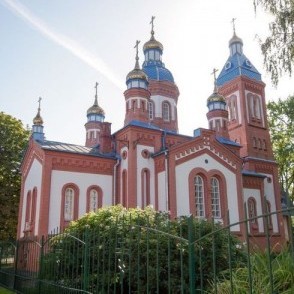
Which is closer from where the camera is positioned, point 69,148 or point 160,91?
point 69,148

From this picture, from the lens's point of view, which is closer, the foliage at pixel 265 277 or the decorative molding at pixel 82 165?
the foliage at pixel 265 277

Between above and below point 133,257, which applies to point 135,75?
above

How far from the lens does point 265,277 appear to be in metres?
3.96

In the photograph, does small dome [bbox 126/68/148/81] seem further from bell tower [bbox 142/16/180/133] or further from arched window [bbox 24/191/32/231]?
arched window [bbox 24/191/32/231]

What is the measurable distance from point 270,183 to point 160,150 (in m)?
9.37

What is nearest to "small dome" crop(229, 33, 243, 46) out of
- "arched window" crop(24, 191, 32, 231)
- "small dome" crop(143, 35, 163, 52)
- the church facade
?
"small dome" crop(143, 35, 163, 52)

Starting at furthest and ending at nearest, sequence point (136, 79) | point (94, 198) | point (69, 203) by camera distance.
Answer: point (136, 79) < point (94, 198) < point (69, 203)

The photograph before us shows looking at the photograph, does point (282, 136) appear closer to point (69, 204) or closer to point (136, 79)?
point (136, 79)

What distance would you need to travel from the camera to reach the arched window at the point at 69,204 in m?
17.7

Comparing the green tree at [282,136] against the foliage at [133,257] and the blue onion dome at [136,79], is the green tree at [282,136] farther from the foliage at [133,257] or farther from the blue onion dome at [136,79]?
the foliage at [133,257]

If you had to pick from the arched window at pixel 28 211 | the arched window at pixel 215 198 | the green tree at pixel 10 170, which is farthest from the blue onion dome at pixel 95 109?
the arched window at pixel 215 198

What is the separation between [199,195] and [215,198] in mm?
1103

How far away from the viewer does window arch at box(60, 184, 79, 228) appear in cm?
1756

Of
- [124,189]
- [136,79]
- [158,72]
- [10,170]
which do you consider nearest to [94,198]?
[124,189]
